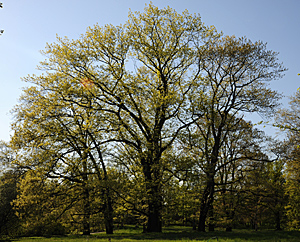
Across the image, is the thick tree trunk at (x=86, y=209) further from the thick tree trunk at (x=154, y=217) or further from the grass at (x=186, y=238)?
the thick tree trunk at (x=154, y=217)

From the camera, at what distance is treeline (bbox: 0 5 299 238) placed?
19.9m

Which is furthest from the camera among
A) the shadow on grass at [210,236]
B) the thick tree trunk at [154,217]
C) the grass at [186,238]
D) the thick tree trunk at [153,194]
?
the thick tree trunk at [154,217]

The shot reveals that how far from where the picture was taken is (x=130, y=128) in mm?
21953

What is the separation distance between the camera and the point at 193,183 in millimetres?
19750

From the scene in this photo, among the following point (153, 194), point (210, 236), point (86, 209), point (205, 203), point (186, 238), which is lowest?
point (210, 236)

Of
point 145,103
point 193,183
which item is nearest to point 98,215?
point 193,183

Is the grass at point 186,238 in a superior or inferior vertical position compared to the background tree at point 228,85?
inferior

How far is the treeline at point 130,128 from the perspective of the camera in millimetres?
19906

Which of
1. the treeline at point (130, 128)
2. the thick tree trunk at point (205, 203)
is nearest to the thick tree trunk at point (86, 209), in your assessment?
the treeline at point (130, 128)

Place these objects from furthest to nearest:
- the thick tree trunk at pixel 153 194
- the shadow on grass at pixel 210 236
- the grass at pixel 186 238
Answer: the thick tree trunk at pixel 153 194 → the shadow on grass at pixel 210 236 → the grass at pixel 186 238

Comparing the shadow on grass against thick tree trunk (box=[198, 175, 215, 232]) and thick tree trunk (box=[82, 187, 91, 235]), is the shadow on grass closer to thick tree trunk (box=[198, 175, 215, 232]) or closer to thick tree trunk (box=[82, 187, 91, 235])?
thick tree trunk (box=[82, 187, 91, 235])

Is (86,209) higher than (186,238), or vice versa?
(86,209)

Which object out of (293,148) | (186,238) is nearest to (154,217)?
(186,238)

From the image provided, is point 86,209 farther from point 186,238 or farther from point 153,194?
point 186,238
